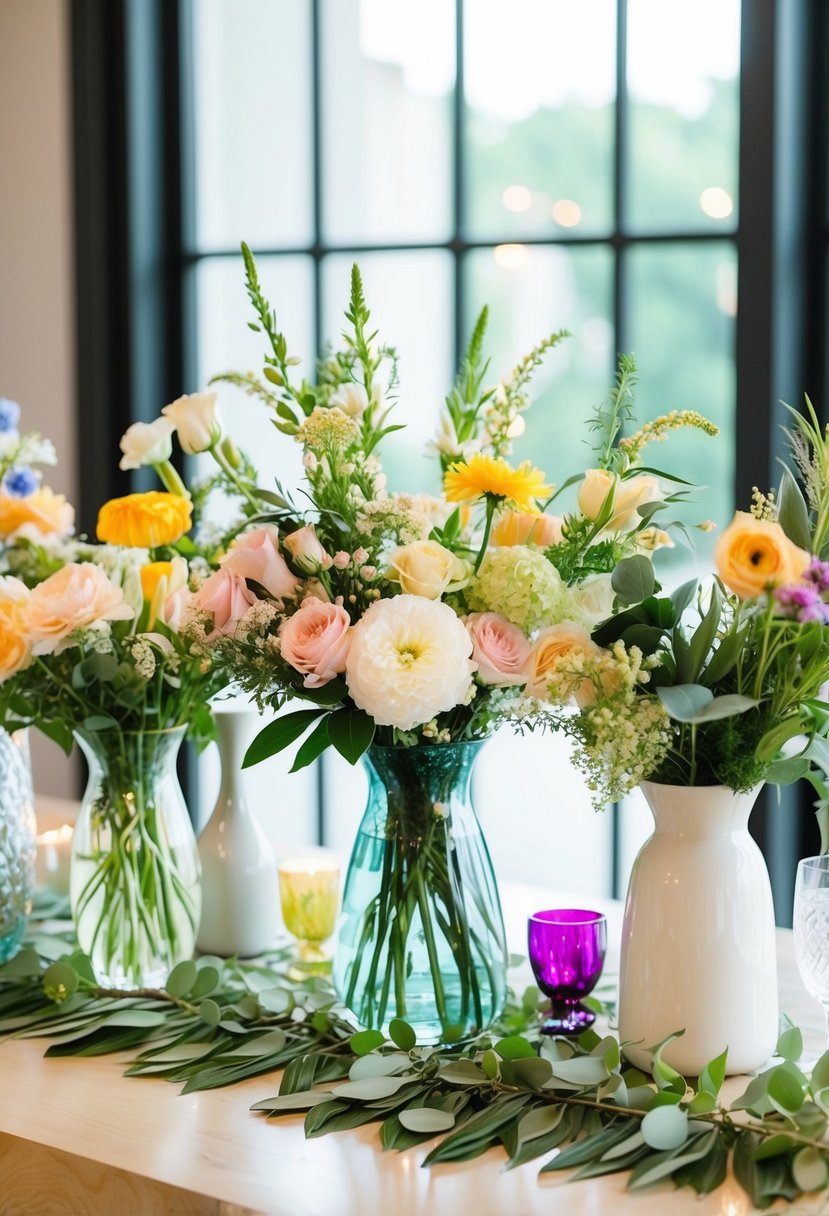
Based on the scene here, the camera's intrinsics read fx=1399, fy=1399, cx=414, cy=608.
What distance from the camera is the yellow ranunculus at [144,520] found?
50.6 inches

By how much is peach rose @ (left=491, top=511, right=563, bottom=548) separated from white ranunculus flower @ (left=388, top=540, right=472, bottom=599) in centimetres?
7

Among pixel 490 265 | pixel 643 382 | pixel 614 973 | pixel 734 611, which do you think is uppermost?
pixel 490 265

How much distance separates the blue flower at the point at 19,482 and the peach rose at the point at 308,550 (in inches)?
21.4

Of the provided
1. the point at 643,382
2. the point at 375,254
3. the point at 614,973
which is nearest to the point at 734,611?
the point at 614,973

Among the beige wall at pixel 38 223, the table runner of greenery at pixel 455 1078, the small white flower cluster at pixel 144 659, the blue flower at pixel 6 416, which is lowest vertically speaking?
the table runner of greenery at pixel 455 1078

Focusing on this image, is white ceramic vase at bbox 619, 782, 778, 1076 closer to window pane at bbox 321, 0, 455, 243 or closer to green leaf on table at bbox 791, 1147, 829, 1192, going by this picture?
green leaf on table at bbox 791, 1147, 829, 1192

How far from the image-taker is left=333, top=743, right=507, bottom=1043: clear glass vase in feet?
3.72

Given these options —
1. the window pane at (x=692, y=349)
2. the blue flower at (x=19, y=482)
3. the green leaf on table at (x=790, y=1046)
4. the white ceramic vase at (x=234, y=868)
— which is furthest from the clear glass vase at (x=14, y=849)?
the window pane at (x=692, y=349)

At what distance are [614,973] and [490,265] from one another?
124 centimetres

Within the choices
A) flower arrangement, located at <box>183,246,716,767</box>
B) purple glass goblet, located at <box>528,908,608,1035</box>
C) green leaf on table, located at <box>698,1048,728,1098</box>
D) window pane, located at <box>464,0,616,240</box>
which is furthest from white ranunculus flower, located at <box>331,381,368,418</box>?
window pane, located at <box>464,0,616,240</box>

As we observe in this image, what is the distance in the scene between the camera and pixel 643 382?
2.10 m

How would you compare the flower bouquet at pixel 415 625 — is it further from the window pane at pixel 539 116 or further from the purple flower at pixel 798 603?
the window pane at pixel 539 116

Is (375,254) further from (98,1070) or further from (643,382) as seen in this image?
(98,1070)

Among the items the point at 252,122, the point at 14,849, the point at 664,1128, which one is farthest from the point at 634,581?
the point at 252,122
